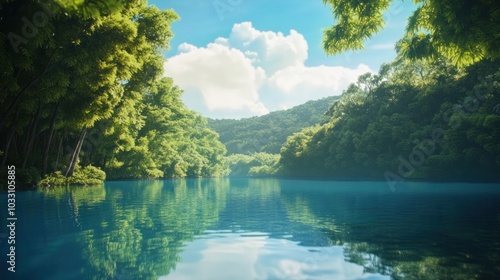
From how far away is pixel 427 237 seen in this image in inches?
362

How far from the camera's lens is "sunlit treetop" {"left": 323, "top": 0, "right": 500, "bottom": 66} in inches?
434

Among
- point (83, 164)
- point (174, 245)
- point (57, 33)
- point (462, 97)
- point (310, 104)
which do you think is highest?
point (310, 104)

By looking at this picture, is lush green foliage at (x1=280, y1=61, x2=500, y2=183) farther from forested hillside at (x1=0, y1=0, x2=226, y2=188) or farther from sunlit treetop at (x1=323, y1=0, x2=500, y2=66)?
forested hillside at (x1=0, y1=0, x2=226, y2=188)

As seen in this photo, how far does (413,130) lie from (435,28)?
43890 mm

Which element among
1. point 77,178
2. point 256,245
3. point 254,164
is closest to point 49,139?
point 77,178

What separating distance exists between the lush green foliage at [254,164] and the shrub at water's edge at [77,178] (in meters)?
72.0

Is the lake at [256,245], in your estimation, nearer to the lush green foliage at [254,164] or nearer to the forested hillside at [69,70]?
the forested hillside at [69,70]

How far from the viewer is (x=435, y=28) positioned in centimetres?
1270

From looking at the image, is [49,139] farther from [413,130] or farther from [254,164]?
[254,164]

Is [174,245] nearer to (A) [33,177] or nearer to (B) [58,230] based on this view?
(B) [58,230]

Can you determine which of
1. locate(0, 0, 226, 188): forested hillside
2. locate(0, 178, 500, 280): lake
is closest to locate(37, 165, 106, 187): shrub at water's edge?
locate(0, 0, 226, 188): forested hillside

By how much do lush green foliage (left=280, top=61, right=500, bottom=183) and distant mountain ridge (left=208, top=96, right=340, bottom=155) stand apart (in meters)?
71.0

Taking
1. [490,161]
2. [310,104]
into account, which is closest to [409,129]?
[490,161]

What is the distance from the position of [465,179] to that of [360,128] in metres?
25.6
